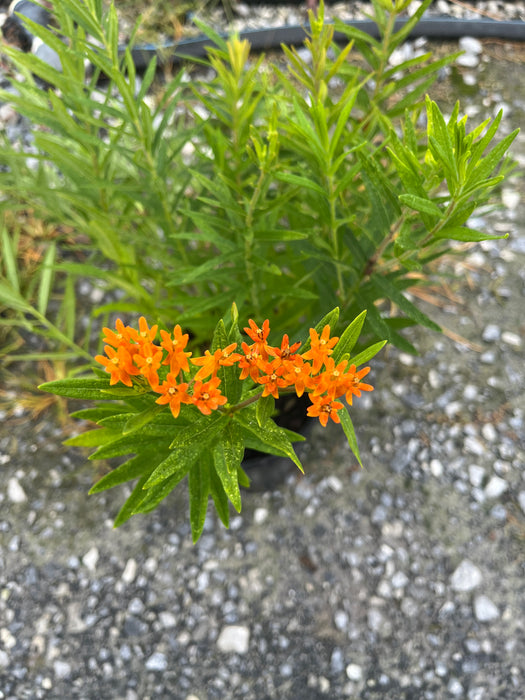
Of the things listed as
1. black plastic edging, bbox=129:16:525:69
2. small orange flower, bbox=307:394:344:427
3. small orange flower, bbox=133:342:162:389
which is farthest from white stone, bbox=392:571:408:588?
black plastic edging, bbox=129:16:525:69

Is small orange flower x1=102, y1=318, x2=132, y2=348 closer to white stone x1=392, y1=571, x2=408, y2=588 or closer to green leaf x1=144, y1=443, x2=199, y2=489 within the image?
green leaf x1=144, y1=443, x2=199, y2=489

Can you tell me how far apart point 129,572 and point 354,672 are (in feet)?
1.98

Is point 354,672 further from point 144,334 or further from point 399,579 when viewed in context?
point 144,334

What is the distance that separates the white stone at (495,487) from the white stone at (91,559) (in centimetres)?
105

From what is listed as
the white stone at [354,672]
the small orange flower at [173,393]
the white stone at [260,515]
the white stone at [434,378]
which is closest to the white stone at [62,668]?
the white stone at [260,515]

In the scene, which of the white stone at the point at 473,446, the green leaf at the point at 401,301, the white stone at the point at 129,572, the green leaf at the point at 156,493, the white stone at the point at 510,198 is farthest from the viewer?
the white stone at the point at 510,198

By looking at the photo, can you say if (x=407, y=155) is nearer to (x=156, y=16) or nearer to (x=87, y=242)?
(x=87, y=242)

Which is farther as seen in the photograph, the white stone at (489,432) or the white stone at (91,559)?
the white stone at (489,432)

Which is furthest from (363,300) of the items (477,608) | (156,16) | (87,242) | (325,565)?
(156,16)

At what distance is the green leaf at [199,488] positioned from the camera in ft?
2.74

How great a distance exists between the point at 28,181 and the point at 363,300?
86 centimetres

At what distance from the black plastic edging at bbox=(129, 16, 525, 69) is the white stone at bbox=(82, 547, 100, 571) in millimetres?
1804

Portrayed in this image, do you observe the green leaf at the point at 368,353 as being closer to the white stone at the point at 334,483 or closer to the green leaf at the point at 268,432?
the green leaf at the point at 268,432

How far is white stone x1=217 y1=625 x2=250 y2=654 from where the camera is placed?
53.6 inches
